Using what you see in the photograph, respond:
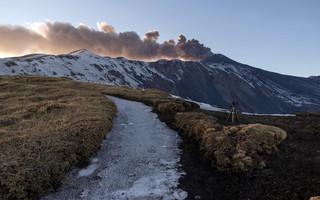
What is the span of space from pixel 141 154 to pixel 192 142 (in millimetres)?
5162

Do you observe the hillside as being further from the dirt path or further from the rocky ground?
the dirt path

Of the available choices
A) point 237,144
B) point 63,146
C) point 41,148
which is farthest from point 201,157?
point 41,148

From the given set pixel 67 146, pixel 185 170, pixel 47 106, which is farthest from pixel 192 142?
pixel 47 106

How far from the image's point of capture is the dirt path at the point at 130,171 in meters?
10.3

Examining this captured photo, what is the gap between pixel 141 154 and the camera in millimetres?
15383

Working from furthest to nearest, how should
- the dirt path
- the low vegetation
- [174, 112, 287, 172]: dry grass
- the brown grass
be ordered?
[174, 112, 287, 172]: dry grass
the dirt path
the low vegetation
the brown grass

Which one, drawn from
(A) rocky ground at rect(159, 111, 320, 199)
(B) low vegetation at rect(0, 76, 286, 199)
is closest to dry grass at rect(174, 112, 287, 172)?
(B) low vegetation at rect(0, 76, 286, 199)

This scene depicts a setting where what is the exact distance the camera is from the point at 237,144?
14.4 metres

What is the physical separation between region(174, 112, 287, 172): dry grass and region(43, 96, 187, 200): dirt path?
7.80 ft

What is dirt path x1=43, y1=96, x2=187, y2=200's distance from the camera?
33.9ft

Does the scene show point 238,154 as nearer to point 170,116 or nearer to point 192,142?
point 192,142

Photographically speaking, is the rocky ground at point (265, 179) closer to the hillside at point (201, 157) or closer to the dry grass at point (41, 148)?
the hillside at point (201, 157)

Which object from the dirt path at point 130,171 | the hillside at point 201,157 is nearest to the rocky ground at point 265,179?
the hillside at point 201,157

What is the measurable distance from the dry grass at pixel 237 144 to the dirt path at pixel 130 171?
2378 millimetres
